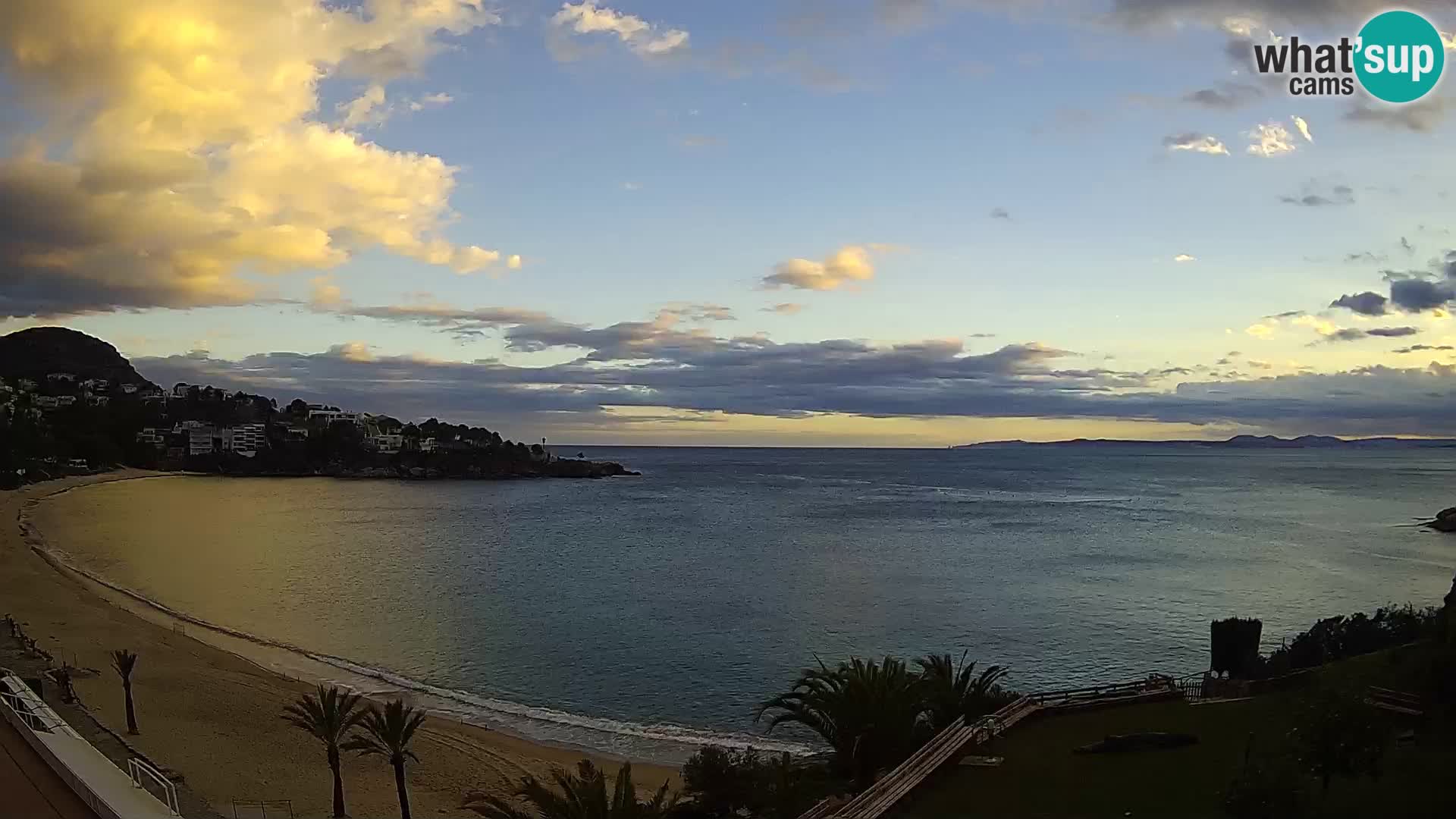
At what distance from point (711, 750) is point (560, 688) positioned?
17.1 meters

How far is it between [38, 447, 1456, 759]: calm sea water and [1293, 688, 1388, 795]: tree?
19.8 m

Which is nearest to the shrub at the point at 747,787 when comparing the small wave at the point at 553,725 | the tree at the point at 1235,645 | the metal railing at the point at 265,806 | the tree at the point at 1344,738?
the small wave at the point at 553,725

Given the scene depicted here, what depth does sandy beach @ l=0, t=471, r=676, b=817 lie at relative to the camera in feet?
82.4

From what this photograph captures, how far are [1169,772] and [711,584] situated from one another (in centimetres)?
4475

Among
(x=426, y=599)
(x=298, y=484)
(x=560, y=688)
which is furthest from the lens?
(x=298, y=484)

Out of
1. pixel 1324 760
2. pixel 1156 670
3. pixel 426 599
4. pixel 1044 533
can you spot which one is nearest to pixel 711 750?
pixel 1324 760

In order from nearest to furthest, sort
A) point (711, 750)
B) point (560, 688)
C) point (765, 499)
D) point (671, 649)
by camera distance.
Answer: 1. point (711, 750)
2. point (560, 688)
3. point (671, 649)
4. point (765, 499)

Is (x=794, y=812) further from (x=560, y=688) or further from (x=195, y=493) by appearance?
(x=195, y=493)

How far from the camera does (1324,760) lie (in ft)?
42.1

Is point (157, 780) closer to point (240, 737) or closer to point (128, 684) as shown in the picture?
point (240, 737)

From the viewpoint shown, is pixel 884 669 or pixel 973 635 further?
pixel 973 635

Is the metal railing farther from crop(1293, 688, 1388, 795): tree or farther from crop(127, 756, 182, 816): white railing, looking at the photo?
crop(1293, 688, 1388, 795): tree

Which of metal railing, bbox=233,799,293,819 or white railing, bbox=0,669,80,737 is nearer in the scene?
white railing, bbox=0,669,80,737

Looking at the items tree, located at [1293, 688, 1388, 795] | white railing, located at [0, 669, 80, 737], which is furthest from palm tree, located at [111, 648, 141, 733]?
tree, located at [1293, 688, 1388, 795]
